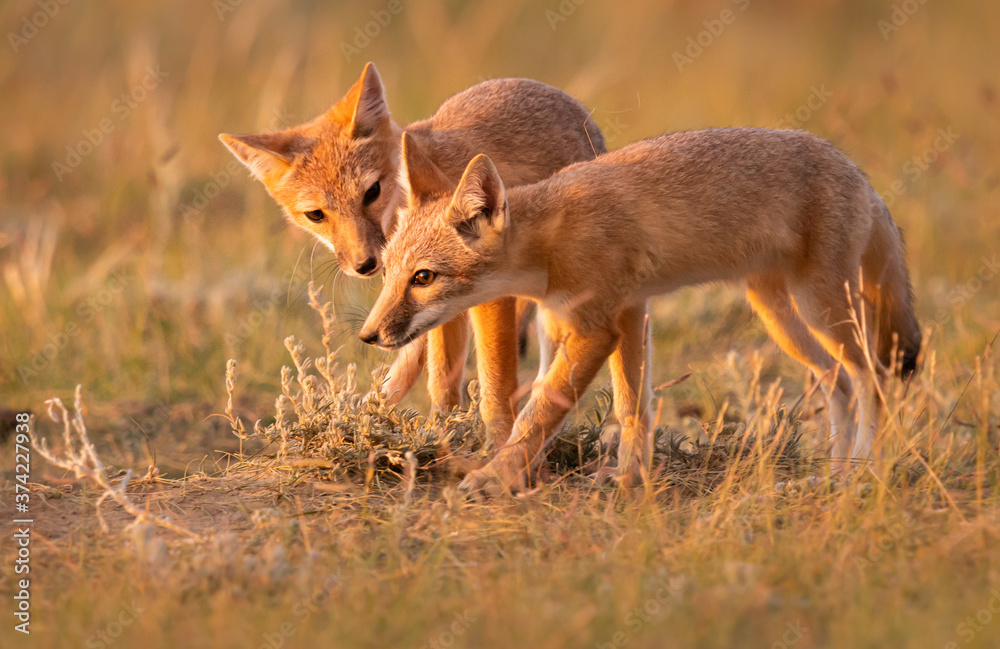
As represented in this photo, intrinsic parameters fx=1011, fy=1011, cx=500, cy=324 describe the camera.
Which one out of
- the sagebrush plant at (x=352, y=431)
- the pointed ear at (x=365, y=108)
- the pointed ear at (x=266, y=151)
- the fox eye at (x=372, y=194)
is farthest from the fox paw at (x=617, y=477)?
the pointed ear at (x=266, y=151)

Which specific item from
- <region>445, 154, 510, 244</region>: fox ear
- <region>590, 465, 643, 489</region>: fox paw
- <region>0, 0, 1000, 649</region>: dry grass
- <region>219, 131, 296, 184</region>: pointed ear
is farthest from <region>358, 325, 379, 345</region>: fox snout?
<region>219, 131, 296, 184</region>: pointed ear

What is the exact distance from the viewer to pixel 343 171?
4973mm

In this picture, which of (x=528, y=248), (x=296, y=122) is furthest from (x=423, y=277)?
(x=296, y=122)

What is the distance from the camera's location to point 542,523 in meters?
3.91

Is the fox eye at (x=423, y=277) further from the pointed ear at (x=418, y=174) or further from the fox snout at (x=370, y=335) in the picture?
the pointed ear at (x=418, y=174)

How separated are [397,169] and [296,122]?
646 cm

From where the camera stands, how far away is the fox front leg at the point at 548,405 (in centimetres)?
427

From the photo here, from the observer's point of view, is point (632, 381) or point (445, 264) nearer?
point (445, 264)

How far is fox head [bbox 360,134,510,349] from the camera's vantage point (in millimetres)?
4164

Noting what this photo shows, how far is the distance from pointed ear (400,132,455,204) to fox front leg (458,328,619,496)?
0.91 m

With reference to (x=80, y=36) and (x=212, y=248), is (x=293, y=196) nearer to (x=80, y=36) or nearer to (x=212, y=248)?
(x=212, y=248)

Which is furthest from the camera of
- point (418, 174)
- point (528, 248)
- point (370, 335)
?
point (418, 174)

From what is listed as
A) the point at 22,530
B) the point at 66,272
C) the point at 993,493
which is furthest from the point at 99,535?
the point at 66,272

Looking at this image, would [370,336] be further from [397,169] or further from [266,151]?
[266,151]
